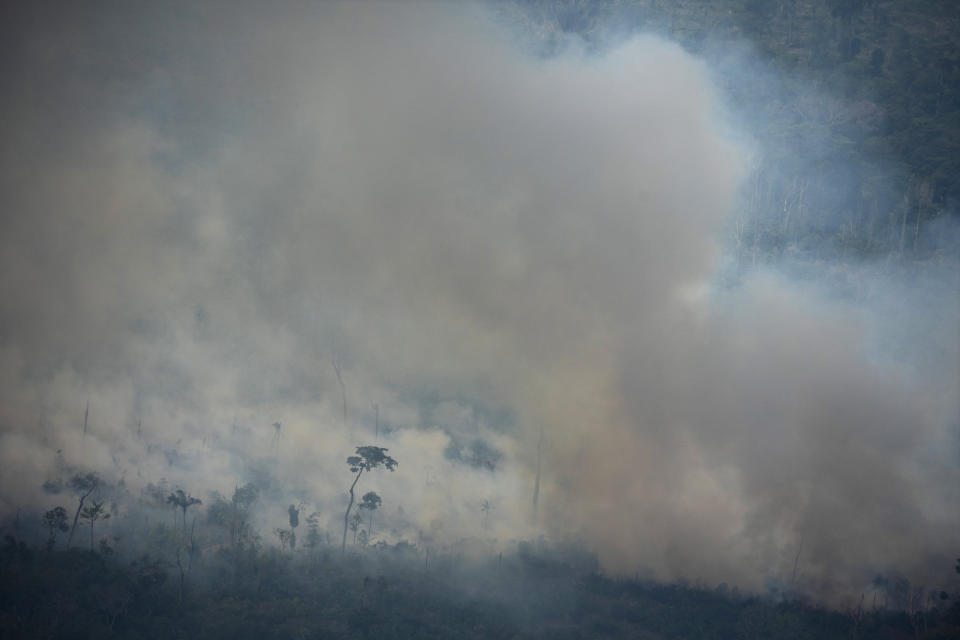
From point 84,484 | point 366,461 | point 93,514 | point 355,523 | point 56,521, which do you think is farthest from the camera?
point 366,461

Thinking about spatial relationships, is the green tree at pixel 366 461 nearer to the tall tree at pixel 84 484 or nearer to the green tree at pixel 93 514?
the green tree at pixel 93 514

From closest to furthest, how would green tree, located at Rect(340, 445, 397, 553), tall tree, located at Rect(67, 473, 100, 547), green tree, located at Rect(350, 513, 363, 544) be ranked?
tall tree, located at Rect(67, 473, 100, 547), green tree, located at Rect(350, 513, 363, 544), green tree, located at Rect(340, 445, 397, 553)

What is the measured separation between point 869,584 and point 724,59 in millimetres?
67606

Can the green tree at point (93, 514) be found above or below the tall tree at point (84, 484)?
below

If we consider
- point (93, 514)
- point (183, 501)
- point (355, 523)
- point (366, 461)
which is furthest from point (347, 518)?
point (93, 514)

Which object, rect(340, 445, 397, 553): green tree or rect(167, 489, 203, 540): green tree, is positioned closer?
rect(167, 489, 203, 540): green tree

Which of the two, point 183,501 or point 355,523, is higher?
point 183,501

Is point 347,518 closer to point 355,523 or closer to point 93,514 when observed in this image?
point 355,523

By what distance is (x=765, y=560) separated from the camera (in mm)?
58219

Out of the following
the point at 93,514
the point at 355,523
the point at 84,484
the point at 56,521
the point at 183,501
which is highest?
the point at 84,484

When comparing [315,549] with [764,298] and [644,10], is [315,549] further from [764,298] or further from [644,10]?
[644,10]

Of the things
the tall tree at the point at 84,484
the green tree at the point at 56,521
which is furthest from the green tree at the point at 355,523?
the green tree at the point at 56,521

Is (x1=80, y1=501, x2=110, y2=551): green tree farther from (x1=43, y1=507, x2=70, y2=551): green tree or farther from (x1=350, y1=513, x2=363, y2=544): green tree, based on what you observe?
(x1=350, y1=513, x2=363, y2=544): green tree

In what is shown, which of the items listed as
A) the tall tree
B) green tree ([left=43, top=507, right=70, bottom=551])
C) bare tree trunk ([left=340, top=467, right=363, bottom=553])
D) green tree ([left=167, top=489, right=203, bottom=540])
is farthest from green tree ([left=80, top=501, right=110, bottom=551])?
bare tree trunk ([left=340, top=467, right=363, bottom=553])
